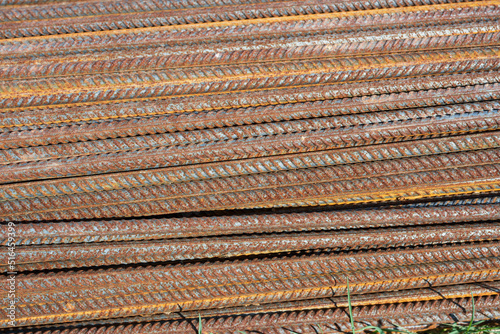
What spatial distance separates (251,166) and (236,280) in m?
0.94

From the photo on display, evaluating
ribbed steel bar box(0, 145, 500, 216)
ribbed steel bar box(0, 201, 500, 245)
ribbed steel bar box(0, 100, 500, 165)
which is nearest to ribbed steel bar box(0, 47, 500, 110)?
ribbed steel bar box(0, 100, 500, 165)

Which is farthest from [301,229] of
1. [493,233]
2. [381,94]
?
[493,233]

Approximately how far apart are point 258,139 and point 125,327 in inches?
73.8

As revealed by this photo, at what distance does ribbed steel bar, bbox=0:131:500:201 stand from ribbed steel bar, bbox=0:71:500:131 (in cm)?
39

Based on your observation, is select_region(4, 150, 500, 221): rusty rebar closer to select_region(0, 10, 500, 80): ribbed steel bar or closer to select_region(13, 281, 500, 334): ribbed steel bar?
select_region(13, 281, 500, 334): ribbed steel bar

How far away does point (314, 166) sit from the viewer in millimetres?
2893

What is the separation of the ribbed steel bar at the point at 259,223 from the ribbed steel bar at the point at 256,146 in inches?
17.5

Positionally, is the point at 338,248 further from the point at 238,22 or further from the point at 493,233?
the point at 238,22

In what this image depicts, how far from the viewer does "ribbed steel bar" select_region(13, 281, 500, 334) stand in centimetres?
281

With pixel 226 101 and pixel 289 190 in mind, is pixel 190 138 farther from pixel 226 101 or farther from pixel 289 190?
pixel 289 190

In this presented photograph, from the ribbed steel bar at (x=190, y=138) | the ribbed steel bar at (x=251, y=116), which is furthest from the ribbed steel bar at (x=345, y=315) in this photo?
the ribbed steel bar at (x=251, y=116)

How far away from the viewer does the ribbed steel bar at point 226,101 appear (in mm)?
2932

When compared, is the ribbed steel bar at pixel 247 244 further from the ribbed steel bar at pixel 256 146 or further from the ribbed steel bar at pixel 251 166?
the ribbed steel bar at pixel 256 146

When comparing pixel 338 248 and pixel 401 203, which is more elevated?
pixel 401 203
